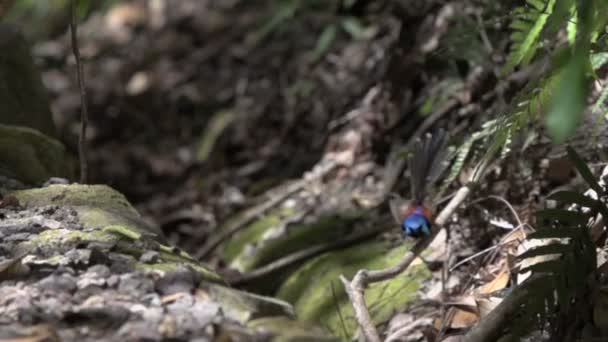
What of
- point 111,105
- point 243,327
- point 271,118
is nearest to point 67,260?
point 243,327

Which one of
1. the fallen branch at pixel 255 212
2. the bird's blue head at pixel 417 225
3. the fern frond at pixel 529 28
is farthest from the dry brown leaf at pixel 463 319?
the fallen branch at pixel 255 212

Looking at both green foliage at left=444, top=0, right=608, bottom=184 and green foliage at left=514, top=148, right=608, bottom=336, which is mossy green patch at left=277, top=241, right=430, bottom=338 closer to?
green foliage at left=444, top=0, right=608, bottom=184

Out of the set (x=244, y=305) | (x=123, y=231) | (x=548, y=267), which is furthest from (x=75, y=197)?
(x=548, y=267)

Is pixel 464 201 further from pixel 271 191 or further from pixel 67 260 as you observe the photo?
pixel 271 191

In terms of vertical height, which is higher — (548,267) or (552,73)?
(552,73)

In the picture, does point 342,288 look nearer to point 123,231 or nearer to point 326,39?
point 123,231

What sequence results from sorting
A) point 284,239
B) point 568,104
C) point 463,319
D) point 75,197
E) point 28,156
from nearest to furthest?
point 568,104, point 75,197, point 463,319, point 28,156, point 284,239
